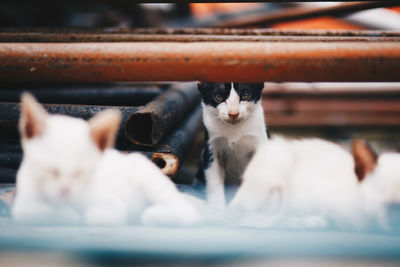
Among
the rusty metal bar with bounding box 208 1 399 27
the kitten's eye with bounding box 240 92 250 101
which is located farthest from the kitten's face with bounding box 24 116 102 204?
the rusty metal bar with bounding box 208 1 399 27

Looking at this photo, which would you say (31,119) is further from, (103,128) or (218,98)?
(218,98)

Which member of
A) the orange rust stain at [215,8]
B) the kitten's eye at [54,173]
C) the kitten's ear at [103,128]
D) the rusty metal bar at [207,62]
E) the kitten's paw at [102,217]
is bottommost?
the kitten's paw at [102,217]

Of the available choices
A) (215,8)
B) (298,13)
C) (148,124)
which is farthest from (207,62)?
(215,8)

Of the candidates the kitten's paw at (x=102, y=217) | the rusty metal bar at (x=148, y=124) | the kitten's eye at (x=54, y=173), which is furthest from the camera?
the rusty metal bar at (x=148, y=124)

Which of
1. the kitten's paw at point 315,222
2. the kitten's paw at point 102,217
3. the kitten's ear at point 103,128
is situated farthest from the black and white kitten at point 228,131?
the kitten's ear at point 103,128

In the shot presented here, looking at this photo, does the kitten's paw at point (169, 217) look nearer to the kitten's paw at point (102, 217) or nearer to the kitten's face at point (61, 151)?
the kitten's paw at point (102, 217)

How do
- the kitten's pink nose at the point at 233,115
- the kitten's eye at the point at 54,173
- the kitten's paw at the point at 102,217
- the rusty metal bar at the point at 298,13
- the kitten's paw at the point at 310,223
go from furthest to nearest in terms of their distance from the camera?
1. the rusty metal bar at the point at 298,13
2. the kitten's pink nose at the point at 233,115
3. the kitten's paw at the point at 310,223
4. the kitten's paw at the point at 102,217
5. the kitten's eye at the point at 54,173

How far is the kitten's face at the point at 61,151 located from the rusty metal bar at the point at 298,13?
157 cm

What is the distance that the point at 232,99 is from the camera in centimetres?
157

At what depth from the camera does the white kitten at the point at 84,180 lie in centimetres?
72

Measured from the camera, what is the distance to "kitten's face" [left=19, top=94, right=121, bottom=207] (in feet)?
2.35

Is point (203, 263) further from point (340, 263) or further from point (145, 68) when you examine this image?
point (145, 68)

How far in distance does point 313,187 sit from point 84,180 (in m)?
0.64

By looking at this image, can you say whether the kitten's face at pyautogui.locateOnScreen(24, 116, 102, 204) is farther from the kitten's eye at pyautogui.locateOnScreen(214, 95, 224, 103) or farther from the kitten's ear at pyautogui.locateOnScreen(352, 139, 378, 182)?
the kitten's eye at pyautogui.locateOnScreen(214, 95, 224, 103)
